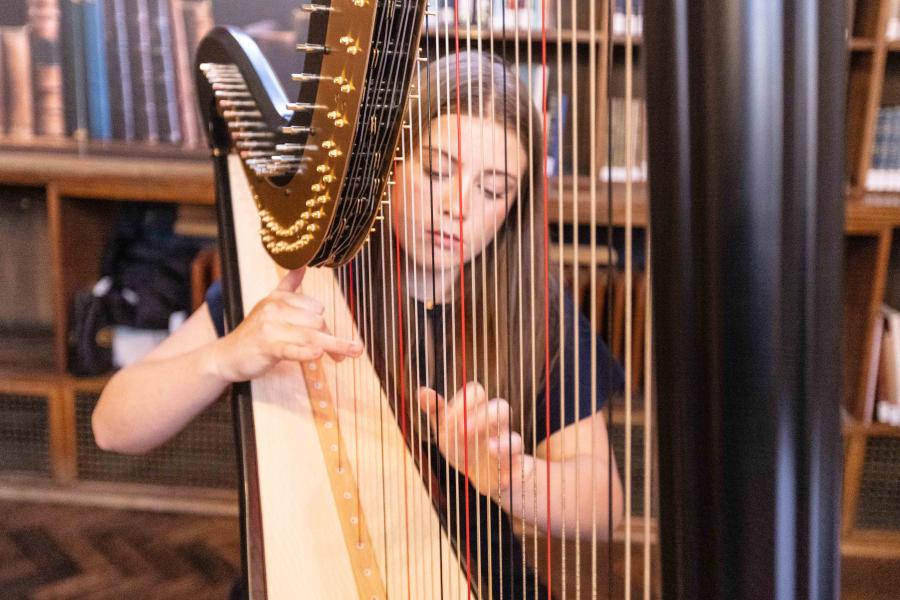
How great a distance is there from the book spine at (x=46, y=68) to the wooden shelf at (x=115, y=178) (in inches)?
7.2

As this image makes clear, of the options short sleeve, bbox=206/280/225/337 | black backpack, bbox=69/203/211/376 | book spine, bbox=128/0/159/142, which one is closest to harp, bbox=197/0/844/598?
short sleeve, bbox=206/280/225/337

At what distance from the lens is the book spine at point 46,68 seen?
8.28 feet

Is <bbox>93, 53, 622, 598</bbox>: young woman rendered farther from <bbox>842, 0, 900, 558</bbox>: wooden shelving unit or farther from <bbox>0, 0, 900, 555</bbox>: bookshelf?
<bbox>842, 0, 900, 558</bbox>: wooden shelving unit

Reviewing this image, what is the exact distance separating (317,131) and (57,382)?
2027mm

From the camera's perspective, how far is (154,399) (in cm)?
115

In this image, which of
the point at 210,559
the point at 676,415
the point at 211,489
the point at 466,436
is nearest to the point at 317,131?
the point at 466,436

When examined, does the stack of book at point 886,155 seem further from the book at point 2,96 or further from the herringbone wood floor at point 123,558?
the book at point 2,96

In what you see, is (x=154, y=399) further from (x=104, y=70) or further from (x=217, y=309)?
(x=104, y=70)

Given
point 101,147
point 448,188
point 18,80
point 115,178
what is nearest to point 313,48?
point 448,188

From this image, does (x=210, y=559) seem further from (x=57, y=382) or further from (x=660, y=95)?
(x=660, y=95)

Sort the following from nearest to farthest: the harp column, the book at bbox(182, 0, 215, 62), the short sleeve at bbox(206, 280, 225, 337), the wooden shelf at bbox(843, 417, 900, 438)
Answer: the harp column < the short sleeve at bbox(206, 280, 225, 337) < the wooden shelf at bbox(843, 417, 900, 438) < the book at bbox(182, 0, 215, 62)

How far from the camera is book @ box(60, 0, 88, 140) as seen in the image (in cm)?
252

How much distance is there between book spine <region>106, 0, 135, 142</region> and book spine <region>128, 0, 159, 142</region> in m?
0.01

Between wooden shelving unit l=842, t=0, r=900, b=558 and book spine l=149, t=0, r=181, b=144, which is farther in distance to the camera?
book spine l=149, t=0, r=181, b=144
